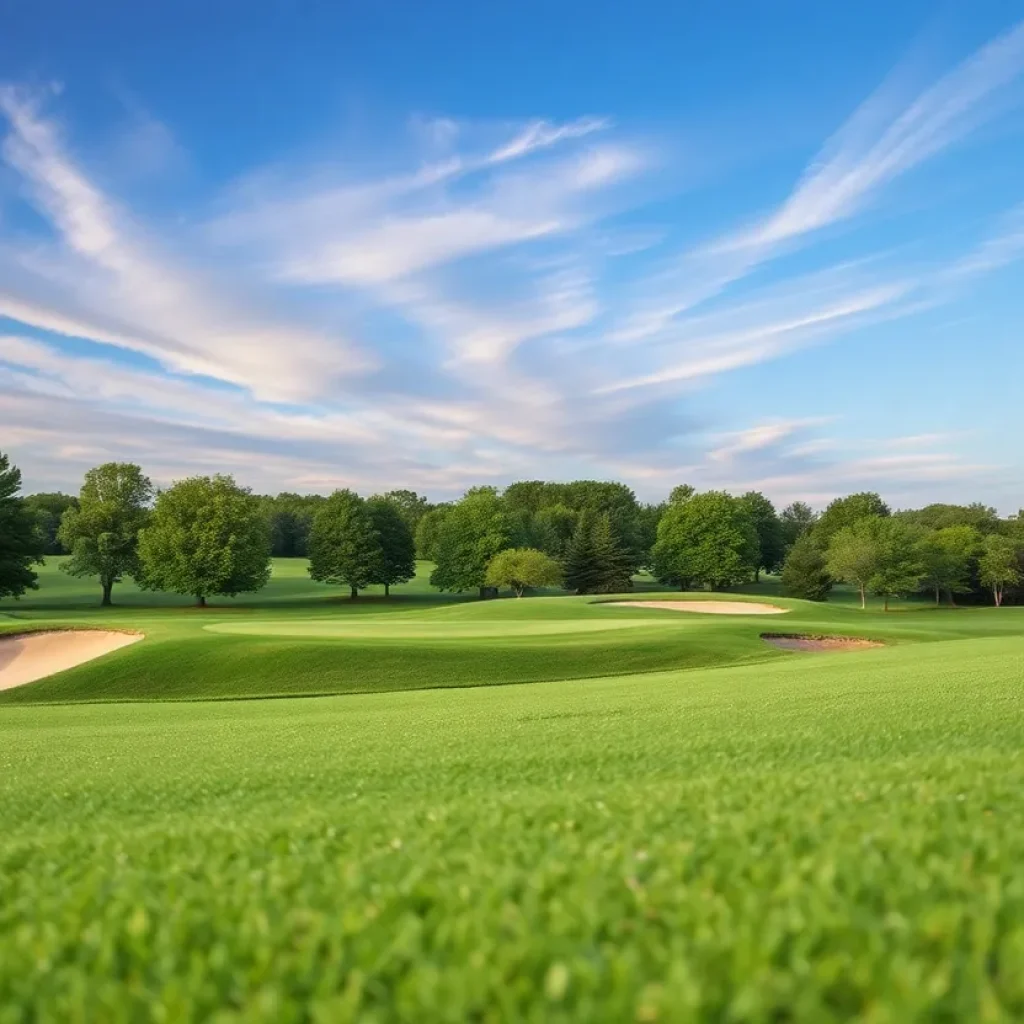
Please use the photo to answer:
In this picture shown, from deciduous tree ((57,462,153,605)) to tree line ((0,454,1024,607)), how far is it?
0.12 meters

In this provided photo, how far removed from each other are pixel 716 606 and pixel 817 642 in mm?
17981

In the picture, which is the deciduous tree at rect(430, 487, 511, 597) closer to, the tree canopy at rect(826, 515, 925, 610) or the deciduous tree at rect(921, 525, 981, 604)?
the tree canopy at rect(826, 515, 925, 610)

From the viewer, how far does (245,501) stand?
61.4m

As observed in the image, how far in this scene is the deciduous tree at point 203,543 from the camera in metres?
57.7

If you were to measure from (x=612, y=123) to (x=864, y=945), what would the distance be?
22191 millimetres

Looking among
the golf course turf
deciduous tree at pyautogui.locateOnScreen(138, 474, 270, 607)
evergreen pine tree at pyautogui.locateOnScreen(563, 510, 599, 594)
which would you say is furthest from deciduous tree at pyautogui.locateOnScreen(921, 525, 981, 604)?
the golf course turf

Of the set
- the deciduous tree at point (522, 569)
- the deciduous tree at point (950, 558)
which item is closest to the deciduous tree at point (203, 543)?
the deciduous tree at point (522, 569)

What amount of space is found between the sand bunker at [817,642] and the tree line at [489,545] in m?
33.0

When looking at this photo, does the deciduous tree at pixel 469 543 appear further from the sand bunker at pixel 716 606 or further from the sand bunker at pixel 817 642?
the sand bunker at pixel 817 642

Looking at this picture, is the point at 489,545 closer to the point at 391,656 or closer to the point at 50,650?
the point at 50,650

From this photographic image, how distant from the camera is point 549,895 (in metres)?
1.90

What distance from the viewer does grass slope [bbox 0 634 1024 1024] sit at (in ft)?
4.67

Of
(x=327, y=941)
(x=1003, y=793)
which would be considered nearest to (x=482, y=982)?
(x=327, y=941)

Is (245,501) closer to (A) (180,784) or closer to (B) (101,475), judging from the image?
(B) (101,475)
